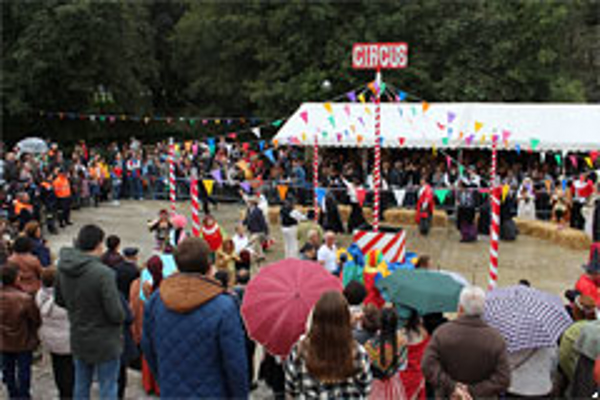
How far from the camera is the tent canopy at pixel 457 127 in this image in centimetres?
1888

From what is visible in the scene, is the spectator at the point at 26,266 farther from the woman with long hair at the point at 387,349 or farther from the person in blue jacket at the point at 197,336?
the woman with long hair at the point at 387,349

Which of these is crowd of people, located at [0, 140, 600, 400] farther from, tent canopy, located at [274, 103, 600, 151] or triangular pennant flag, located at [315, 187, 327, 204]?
tent canopy, located at [274, 103, 600, 151]

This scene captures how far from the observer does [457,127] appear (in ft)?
65.7

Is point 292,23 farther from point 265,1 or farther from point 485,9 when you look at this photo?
point 485,9

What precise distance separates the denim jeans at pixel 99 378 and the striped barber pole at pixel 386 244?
640 cm

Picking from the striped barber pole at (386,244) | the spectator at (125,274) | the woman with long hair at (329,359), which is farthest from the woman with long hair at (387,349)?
the striped barber pole at (386,244)

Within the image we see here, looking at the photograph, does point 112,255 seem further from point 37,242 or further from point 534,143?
point 534,143

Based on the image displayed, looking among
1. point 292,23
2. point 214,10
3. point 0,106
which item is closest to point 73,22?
point 0,106

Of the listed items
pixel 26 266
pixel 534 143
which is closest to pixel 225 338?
pixel 26 266

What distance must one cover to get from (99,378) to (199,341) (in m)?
1.89

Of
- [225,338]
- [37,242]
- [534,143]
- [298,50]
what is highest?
[298,50]

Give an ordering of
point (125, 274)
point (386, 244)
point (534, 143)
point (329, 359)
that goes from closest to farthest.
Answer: point (329, 359)
point (125, 274)
point (386, 244)
point (534, 143)

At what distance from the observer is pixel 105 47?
30.7 meters

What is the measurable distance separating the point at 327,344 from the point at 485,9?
2848 centimetres
